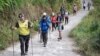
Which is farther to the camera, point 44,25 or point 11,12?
point 11,12

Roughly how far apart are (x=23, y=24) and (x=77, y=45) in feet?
15.4

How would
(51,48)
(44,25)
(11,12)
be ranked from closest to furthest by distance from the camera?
(44,25), (51,48), (11,12)

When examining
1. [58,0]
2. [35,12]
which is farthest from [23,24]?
[58,0]

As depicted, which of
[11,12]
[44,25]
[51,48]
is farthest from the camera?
[11,12]

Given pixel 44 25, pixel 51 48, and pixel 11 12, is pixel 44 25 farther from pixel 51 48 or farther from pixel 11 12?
pixel 11 12

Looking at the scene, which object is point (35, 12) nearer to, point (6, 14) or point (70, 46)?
point (6, 14)

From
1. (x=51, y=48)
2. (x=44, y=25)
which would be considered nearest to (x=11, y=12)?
(x=44, y=25)

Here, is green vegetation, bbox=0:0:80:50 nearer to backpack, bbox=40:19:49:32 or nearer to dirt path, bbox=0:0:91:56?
dirt path, bbox=0:0:91:56

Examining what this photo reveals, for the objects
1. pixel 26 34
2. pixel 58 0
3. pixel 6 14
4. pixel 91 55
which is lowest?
pixel 91 55

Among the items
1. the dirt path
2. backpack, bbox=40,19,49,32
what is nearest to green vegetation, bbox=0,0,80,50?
the dirt path

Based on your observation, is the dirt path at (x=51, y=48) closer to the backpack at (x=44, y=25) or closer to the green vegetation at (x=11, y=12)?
the green vegetation at (x=11, y=12)

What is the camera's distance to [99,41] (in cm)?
1659

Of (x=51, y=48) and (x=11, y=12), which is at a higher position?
(x=11, y=12)

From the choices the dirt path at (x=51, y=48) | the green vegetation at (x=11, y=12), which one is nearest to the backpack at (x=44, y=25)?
the dirt path at (x=51, y=48)
